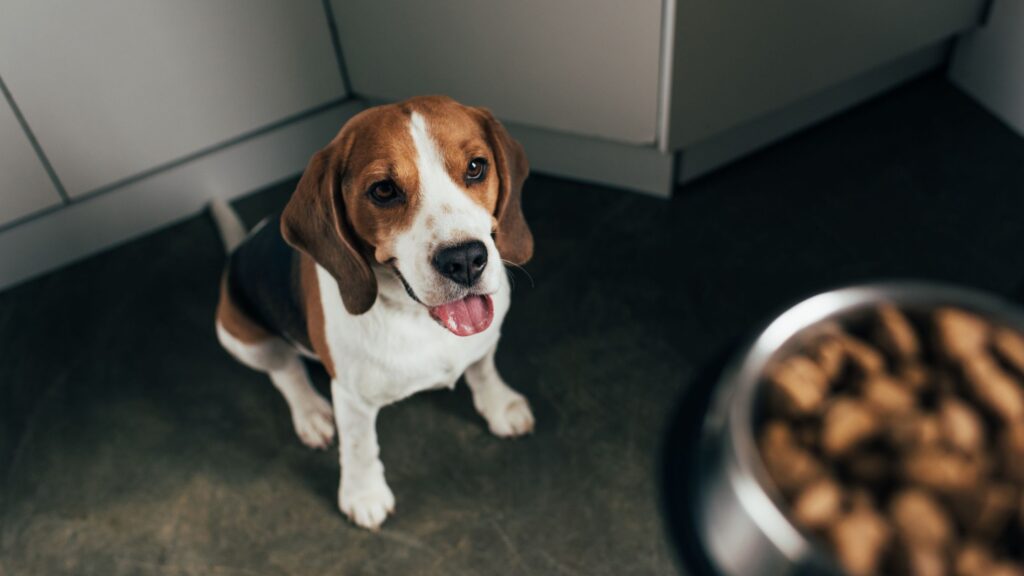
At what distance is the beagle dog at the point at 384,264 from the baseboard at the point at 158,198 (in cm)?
98

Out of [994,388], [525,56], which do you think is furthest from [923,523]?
[525,56]

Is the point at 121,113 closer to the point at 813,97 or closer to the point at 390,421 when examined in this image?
the point at 390,421

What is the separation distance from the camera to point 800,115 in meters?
3.44

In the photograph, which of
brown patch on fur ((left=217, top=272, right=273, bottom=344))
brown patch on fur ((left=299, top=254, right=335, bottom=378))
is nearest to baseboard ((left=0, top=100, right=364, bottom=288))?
brown patch on fur ((left=217, top=272, right=273, bottom=344))

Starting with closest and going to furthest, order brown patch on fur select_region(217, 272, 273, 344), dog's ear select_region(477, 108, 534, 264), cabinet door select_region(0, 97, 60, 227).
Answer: dog's ear select_region(477, 108, 534, 264) < brown patch on fur select_region(217, 272, 273, 344) < cabinet door select_region(0, 97, 60, 227)

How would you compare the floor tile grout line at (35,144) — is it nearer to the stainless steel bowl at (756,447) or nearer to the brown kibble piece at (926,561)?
the stainless steel bowl at (756,447)

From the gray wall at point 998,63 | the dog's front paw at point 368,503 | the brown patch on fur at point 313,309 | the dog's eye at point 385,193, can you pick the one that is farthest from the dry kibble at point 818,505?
the gray wall at point 998,63

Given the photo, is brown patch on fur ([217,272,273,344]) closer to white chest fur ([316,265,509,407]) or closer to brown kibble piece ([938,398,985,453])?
white chest fur ([316,265,509,407])

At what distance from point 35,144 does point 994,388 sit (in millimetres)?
3020

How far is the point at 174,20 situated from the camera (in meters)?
2.87

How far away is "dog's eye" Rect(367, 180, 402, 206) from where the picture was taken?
5.73 ft

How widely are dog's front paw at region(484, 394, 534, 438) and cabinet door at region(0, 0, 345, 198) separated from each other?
58.2 inches

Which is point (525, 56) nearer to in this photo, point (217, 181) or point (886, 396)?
point (217, 181)

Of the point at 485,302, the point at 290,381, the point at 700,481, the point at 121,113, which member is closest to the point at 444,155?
the point at 485,302
